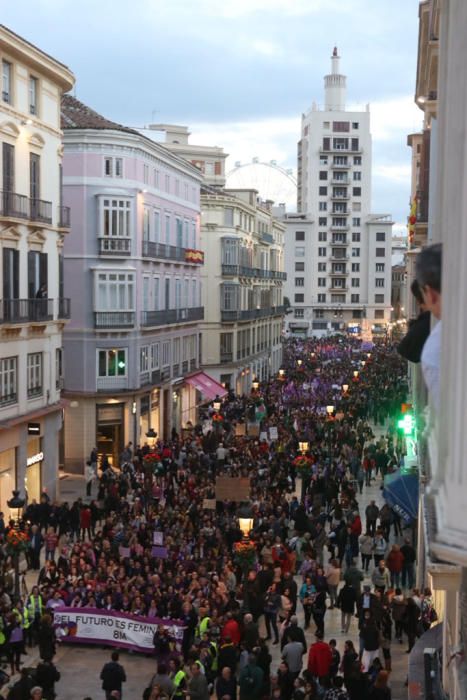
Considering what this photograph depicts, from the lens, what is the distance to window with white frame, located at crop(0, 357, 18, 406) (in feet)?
102

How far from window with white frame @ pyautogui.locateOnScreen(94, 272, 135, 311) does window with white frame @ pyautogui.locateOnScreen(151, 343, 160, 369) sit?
12.4 feet

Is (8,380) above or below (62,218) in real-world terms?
below

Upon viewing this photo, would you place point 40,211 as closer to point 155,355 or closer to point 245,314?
point 155,355

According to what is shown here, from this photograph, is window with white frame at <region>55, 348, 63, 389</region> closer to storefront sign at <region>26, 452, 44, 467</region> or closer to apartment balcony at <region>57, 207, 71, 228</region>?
storefront sign at <region>26, 452, 44, 467</region>

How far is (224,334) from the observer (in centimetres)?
6775

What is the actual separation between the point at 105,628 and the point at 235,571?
12.4 feet

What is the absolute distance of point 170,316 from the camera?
5322 cm

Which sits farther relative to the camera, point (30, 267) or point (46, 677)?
point (30, 267)

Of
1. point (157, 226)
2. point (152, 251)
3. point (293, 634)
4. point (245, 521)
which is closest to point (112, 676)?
point (293, 634)

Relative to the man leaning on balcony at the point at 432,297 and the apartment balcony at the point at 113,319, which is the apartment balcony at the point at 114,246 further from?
the man leaning on balcony at the point at 432,297

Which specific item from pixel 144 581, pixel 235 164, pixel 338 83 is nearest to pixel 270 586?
pixel 144 581

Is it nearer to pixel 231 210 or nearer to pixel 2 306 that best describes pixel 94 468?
pixel 2 306

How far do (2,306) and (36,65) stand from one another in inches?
A: 347

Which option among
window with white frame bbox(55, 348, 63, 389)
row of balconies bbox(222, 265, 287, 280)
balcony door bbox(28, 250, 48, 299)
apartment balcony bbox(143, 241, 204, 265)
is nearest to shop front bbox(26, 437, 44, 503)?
window with white frame bbox(55, 348, 63, 389)
